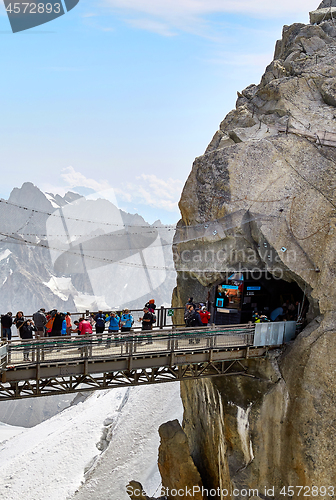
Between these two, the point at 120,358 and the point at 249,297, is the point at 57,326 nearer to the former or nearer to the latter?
the point at 120,358

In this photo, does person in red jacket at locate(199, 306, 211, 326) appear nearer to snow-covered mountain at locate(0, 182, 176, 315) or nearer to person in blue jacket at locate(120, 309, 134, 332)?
person in blue jacket at locate(120, 309, 134, 332)

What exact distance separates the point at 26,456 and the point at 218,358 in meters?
28.4

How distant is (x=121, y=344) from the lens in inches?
539

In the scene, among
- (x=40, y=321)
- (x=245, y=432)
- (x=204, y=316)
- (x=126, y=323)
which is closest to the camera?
(x=40, y=321)

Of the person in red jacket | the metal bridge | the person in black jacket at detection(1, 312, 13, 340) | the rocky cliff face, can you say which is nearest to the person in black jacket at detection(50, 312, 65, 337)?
the metal bridge

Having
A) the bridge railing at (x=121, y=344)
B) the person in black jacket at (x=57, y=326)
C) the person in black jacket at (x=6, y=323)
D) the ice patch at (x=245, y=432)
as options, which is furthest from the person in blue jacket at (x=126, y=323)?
the ice patch at (x=245, y=432)

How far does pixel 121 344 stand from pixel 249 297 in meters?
8.92

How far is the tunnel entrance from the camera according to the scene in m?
20.5

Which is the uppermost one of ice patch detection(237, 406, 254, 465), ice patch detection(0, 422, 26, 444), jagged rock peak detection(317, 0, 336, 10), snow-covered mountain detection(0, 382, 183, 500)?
jagged rock peak detection(317, 0, 336, 10)

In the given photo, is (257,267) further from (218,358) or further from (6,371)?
(6,371)

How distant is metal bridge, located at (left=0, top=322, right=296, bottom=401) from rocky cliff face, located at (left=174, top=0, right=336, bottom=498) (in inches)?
52.1

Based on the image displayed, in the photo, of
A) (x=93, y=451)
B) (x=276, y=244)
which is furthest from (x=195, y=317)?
(x=93, y=451)

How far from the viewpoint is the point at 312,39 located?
2153 cm

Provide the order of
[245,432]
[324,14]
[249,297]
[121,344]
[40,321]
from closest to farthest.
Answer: [121,344] → [40,321] → [245,432] → [249,297] → [324,14]
